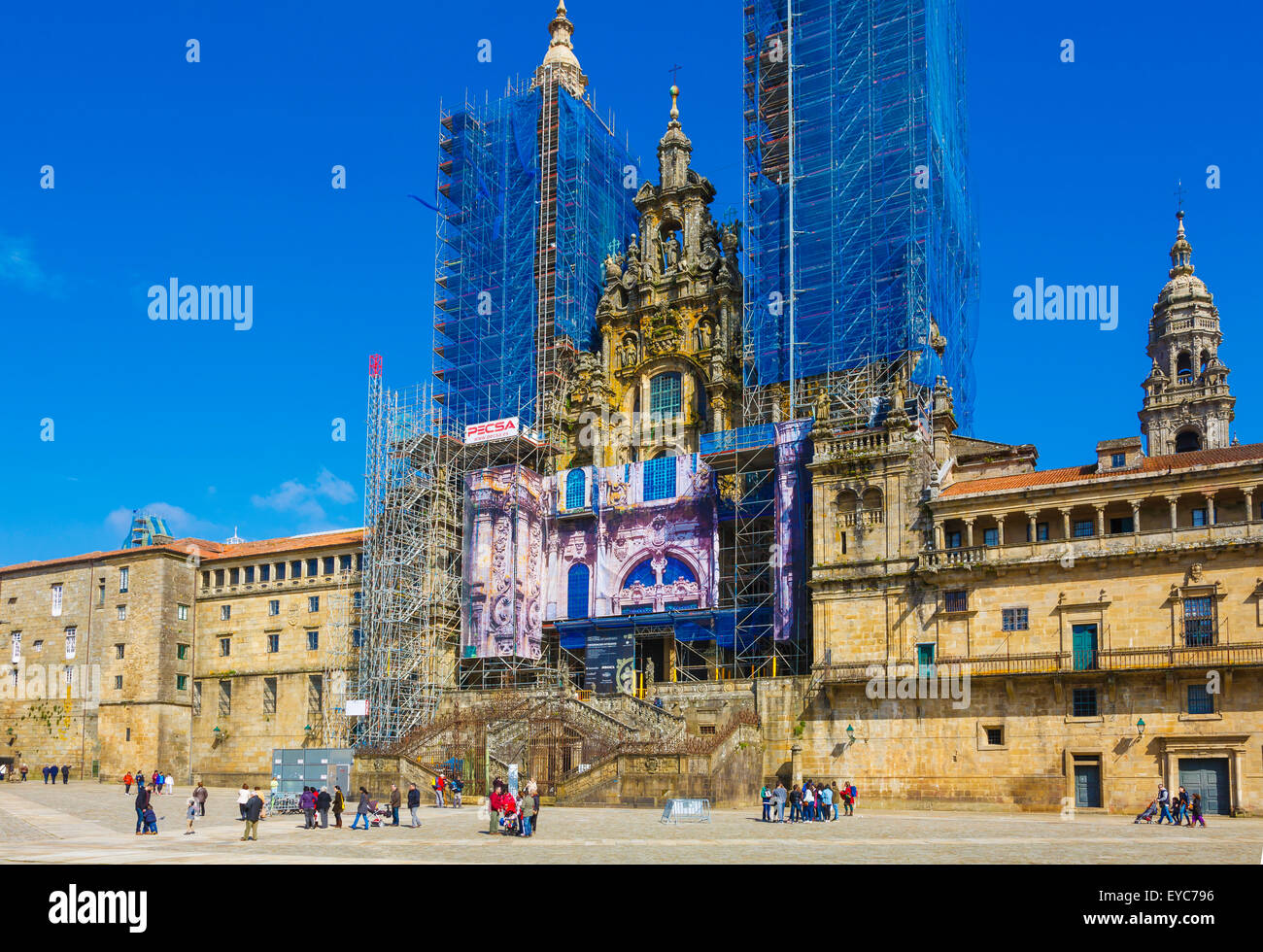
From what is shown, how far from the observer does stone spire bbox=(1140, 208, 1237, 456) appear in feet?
272

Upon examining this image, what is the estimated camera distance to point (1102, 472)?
Result: 2013 inches

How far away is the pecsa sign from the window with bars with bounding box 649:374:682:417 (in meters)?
8.63

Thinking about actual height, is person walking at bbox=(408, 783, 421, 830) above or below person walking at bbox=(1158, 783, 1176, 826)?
above

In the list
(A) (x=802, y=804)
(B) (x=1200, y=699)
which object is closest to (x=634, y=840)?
(A) (x=802, y=804)

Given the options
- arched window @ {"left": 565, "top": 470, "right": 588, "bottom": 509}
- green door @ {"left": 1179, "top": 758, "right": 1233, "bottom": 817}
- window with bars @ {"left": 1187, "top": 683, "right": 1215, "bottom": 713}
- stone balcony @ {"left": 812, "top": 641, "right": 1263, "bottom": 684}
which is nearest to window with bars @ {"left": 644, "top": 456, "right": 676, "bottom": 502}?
arched window @ {"left": 565, "top": 470, "right": 588, "bottom": 509}

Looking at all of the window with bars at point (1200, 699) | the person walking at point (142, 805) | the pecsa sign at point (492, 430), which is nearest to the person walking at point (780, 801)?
the window with bars at point (1200, 699)

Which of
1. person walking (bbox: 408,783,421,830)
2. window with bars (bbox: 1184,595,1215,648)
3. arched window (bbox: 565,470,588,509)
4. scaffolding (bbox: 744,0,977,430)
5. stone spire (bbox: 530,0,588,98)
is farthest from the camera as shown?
stone spire (bbox: 530,0,588,98)

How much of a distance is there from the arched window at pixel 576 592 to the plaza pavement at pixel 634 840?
75.3ft

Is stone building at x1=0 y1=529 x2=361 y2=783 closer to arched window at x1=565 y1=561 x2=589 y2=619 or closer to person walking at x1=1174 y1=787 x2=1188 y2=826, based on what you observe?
arched window at x1=565 y1=561 x2=589 y2=619

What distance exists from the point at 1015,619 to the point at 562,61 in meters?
51.7

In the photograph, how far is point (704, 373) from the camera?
68688mm

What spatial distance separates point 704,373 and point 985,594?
77.2 feet

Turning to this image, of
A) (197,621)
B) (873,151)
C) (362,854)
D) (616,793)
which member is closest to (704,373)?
(873,151)

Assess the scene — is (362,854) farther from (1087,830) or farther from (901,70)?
(901,70)
